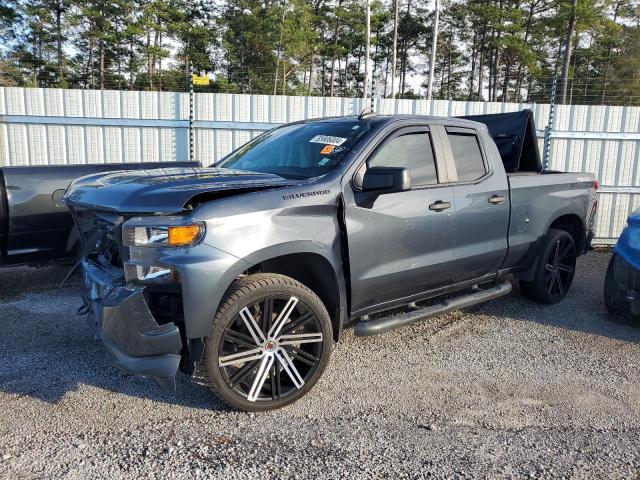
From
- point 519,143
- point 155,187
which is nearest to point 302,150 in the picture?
point 155,187

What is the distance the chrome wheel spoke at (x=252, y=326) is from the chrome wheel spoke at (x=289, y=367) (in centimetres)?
16

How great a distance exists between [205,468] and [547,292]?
13.8ft

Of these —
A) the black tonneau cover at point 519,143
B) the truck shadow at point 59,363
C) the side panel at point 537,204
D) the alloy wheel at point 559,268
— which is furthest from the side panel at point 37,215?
the alloy wheel at point 559,268

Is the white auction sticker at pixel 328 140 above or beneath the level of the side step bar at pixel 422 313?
above

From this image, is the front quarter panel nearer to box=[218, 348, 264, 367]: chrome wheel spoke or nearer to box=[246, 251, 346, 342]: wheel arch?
box=[246, 251, 346, 342]: wheel arch

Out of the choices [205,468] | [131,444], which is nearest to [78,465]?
[131,444]

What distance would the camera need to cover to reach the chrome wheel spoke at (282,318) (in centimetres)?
313

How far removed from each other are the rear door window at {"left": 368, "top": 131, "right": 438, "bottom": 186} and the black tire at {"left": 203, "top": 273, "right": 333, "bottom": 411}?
1226 mm

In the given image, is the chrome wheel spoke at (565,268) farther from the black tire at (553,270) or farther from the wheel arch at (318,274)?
the wheel arch at (318,274)

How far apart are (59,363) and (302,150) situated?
243 centimetres

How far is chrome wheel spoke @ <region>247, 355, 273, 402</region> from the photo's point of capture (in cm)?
311

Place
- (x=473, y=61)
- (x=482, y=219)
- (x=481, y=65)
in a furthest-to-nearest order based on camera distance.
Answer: (x=473, y=61) → (x=481, y=65) → (x=482, y=219)

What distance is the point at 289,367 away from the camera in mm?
3219

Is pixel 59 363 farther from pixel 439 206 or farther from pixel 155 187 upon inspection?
pixel 439 206
